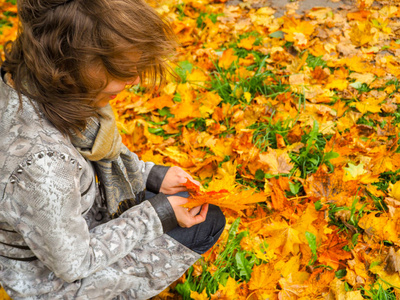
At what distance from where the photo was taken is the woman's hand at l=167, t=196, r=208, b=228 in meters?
1.48

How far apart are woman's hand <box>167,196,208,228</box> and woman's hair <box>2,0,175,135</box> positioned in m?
0.48

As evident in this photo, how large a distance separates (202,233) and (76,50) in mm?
920

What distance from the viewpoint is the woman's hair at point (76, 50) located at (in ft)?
3.51

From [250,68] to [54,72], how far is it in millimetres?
1895

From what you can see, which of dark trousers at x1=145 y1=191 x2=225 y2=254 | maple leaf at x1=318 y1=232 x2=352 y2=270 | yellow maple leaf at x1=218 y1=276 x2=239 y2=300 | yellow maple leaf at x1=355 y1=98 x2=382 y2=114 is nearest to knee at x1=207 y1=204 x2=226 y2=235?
dark trousers at x1=145 y1=191 x2=225 y2=254

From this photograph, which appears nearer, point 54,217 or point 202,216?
point 54,217

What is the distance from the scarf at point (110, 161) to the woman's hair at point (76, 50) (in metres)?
0.09

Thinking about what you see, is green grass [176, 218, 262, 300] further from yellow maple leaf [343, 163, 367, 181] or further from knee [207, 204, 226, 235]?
yellow maple leaf [343, 163, 367, 181]

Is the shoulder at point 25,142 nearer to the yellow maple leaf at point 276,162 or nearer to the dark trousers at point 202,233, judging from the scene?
the dark trousers at point 202,233

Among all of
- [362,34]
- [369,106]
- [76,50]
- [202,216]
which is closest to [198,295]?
[202,216]

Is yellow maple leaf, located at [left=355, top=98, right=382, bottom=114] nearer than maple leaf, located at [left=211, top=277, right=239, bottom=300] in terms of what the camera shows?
No

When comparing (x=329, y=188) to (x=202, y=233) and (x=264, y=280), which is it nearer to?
(x=264, y=280)

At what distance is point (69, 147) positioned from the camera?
1.18 meters

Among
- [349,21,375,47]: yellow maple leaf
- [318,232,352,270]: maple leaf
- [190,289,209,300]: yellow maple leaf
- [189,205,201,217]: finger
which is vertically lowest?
[190,289,209,300]: yellow maple leaf
